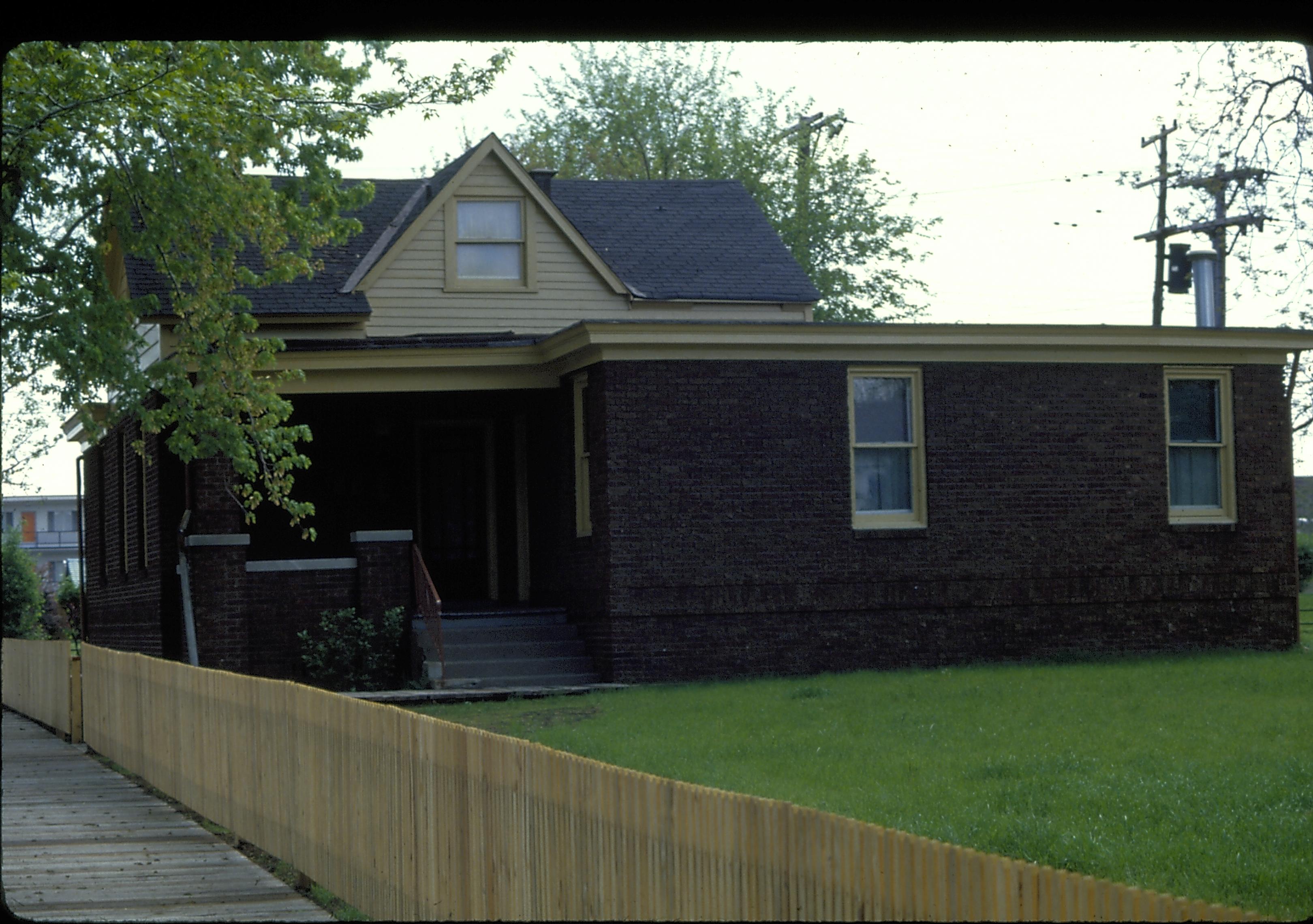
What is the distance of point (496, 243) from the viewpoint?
22.2 m

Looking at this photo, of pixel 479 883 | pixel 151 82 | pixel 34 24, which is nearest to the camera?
pixel 34 24

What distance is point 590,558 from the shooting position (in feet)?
61.8

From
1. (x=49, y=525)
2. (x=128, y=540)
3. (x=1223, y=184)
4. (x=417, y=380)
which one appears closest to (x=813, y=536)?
(x=417, y=380)

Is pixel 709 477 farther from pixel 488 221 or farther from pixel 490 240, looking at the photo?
pixel 488 221

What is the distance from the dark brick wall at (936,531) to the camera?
1828cm

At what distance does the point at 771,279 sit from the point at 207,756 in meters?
14.2

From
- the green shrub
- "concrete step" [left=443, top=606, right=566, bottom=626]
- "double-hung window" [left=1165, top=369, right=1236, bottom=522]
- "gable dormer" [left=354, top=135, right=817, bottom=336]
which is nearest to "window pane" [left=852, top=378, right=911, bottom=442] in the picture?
"double-hung window" [left=1165, top=369, right=1236, bottom=522]

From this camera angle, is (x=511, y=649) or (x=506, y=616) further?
(x=506, y=616)

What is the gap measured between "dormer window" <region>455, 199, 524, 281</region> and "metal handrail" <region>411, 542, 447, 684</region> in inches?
181

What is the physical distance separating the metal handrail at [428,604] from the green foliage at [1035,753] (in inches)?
A: 47.3

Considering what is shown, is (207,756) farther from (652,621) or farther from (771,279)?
(771,279)

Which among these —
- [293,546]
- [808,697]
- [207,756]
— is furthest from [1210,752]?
[293,546]

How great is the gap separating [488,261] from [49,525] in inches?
3015

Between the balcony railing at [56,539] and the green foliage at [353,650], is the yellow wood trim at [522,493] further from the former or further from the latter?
the balcony railing at [56,539]
